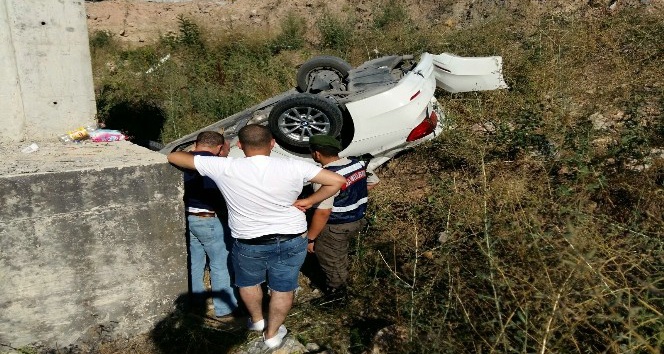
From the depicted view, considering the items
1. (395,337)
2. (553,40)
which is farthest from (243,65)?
(395,337)

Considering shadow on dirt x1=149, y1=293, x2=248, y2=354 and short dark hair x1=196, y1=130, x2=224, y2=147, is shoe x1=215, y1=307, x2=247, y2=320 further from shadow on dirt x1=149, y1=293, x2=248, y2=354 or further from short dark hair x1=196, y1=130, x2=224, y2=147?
short dark hair x1=196, y1=130, x2=224, y2=147

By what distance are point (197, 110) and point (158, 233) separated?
4.98 meters

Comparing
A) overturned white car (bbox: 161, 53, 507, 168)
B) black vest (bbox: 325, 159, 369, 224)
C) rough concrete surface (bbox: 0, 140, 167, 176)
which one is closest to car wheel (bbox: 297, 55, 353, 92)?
overturned white car (bbox: 161, 53, 507, 168)

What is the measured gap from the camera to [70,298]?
329 cm

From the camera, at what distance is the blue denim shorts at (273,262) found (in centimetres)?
304

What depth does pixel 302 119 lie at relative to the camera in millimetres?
5086

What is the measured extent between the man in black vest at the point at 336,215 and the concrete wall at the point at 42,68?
7.24 ft

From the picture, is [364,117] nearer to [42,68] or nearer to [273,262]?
[273,262]

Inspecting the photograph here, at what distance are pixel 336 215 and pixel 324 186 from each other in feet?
2.26

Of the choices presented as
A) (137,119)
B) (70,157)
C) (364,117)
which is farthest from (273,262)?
(137,119)

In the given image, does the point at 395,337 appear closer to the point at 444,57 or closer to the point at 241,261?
the point at 241,261

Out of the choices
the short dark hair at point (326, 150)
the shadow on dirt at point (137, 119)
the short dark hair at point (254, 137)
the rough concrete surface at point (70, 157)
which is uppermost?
the short dark hair at point (254, 137)

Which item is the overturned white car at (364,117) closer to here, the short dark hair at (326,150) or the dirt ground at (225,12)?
the short dark hair at (326,150)

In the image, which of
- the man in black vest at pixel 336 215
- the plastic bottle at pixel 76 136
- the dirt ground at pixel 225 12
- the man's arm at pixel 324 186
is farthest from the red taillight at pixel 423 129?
the dirt ground at pixel 225 12
